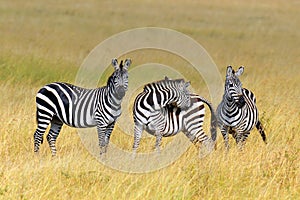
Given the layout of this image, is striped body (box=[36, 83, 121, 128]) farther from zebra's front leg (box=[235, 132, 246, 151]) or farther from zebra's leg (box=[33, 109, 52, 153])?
zebra's front leg (box=[235, 132, 246, 151])

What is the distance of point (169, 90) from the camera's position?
345 inches

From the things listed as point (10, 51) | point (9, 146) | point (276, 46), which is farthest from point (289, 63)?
point (9, 146)

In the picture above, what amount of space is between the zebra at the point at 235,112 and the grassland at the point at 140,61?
313 mm

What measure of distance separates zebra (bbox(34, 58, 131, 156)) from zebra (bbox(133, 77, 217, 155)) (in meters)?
0.36

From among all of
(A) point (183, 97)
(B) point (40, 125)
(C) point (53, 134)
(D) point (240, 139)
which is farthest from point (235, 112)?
(B) point (40, 125)

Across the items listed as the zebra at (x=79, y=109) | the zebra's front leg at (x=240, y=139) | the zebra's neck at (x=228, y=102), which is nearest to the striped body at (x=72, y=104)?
the zebra at (x=79, y=109)

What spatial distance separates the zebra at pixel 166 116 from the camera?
8516mm

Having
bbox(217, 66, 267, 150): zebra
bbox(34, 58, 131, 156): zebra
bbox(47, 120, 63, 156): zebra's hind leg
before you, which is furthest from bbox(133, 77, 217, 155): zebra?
bbox(47, 120, 63, 156): zebra's hind leg

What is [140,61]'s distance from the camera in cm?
2028

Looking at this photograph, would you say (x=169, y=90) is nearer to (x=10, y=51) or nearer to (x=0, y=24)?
(x=10, y=51)

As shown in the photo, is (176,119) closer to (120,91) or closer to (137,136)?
(137,136)

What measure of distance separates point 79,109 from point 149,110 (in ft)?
3.39

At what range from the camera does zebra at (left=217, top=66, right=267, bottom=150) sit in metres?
8.50

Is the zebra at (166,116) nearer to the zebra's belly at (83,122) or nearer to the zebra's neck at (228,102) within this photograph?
the zebra's neck at (228,102)
